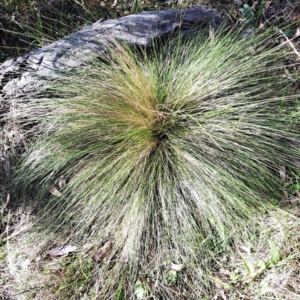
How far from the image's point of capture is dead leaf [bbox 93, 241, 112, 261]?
2211mm

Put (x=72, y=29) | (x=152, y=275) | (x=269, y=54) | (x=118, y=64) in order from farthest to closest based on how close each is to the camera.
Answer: (x=72, y=29), (x=118, y=64), (x=269, y=54), (x=152, y=275)

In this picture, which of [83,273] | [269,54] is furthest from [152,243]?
[269,54]

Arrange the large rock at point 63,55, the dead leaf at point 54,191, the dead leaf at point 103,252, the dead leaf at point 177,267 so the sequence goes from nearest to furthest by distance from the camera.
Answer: the dead leaf at point 177,267 → the dead leaf at point 103,252 → the dead leaf at point 54,191 → the large rock at point 63,55

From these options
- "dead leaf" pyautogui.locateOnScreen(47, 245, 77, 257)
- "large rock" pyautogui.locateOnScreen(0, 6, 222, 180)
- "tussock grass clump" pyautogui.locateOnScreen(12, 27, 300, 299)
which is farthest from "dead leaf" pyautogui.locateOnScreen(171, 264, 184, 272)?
"large rock" pyautogui.locateOnScreen(0, 6, 222, 180)

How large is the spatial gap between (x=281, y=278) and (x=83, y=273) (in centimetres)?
123

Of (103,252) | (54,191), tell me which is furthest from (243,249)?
(54,191)

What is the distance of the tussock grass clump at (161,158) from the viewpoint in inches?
84.1

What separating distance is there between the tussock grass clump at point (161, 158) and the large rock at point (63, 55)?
0.48ft

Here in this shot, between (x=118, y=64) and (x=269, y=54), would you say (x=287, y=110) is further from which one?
(x=118, y=64)

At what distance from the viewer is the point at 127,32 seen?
2.73m

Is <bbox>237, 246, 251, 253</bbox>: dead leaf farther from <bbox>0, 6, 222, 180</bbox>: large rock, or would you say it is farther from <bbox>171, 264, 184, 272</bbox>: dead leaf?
<bbox>0, 6, 222, 180</bbox>: large rock

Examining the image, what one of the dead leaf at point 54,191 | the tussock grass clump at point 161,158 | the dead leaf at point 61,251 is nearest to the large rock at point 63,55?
the tussock grass clump at point 161,158

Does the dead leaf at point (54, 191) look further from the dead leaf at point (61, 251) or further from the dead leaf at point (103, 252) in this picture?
the dead leaf at point (103, 252)

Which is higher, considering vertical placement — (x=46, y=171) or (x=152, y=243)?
(x=46, y=171)
